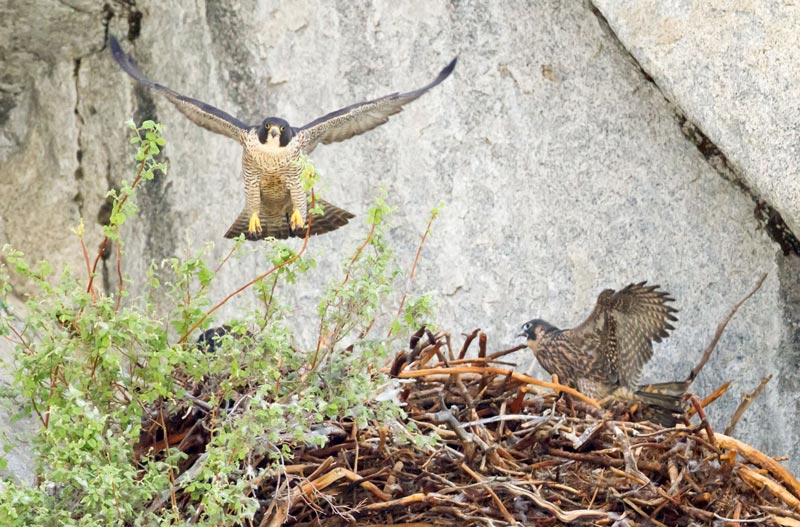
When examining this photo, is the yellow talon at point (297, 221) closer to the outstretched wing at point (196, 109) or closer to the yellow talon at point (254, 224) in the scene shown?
the yellow talon at point (254, 224)

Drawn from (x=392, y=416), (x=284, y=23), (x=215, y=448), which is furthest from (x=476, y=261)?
(x=215, y=448)

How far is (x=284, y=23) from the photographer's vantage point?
4.35m

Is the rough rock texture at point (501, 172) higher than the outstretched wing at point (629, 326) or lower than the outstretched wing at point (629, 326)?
higher

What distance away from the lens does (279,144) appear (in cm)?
376

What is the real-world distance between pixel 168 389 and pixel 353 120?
1.19 m

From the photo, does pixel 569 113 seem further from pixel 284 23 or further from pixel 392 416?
pixel 392 416

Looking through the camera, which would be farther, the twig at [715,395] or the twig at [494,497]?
the twig at [715,395]

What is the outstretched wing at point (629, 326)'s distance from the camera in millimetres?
3799

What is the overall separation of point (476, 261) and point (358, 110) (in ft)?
2.00

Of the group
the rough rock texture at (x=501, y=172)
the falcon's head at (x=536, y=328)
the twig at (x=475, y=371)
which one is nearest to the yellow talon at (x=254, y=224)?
the rough rock texture at (x=501, y=172)

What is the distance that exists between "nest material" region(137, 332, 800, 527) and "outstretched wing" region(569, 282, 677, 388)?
501 millimetres

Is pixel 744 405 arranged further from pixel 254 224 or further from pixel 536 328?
pixel 254 224

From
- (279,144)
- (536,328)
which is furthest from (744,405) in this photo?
(279,144)

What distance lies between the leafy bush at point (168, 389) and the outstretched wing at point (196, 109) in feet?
2.98
